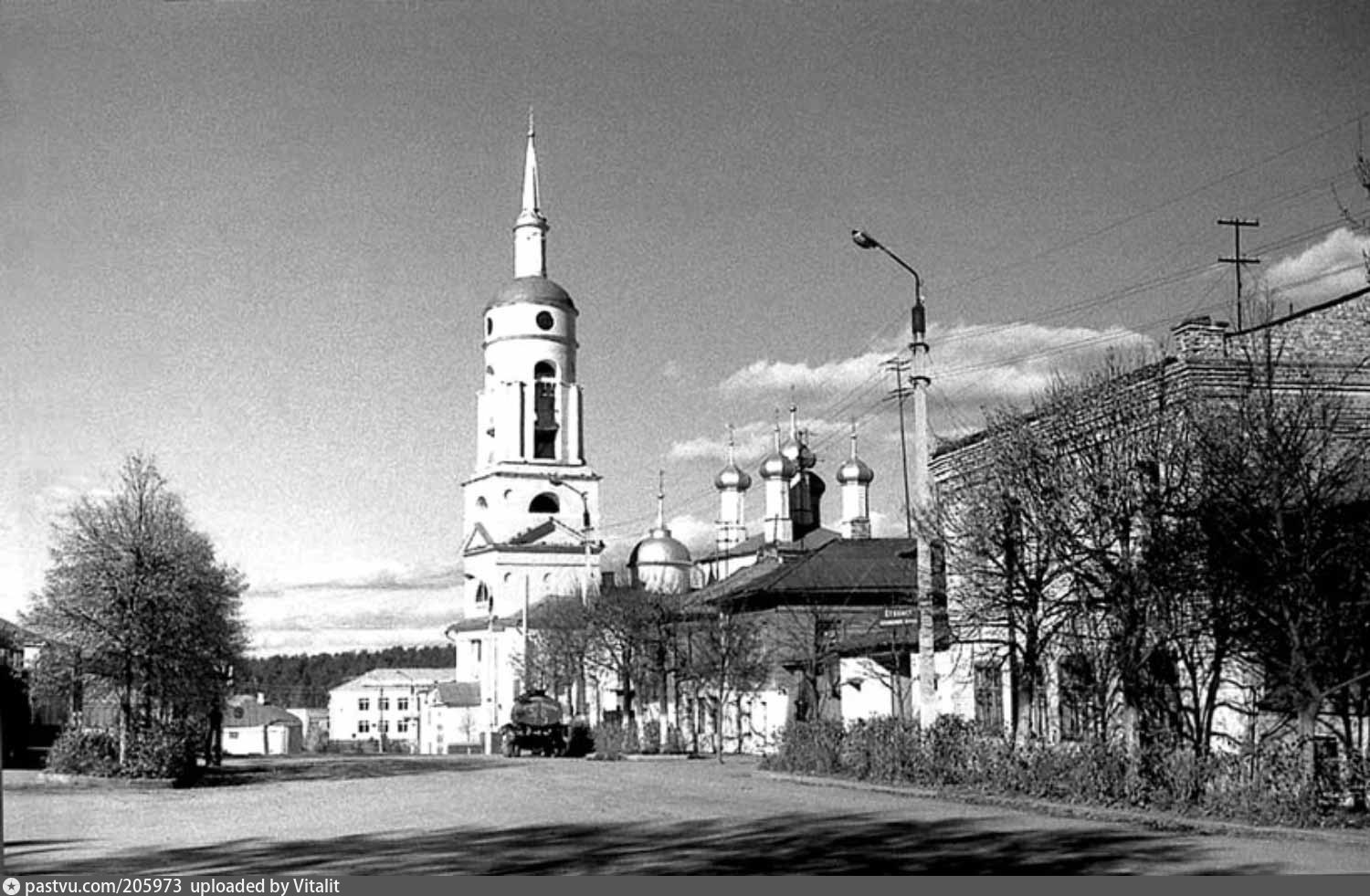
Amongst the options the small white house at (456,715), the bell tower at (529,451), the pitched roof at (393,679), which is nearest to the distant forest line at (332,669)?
the pitched roof at (393,679)

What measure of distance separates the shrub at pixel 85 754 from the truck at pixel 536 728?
17.1 m

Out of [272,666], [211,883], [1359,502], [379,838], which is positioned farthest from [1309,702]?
[272,666]

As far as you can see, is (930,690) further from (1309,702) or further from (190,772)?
(190,772)

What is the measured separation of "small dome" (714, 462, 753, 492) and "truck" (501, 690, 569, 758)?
16106 millimetres

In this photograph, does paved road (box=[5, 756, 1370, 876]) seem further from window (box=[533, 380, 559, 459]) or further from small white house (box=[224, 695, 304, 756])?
small white house (box=[224, 695, 304, 756])

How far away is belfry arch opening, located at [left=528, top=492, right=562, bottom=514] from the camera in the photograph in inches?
1705

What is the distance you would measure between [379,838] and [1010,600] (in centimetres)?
898

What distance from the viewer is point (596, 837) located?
42.3 ft

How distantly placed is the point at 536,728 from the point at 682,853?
91.5 feet

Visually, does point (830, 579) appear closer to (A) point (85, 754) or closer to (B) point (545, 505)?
(B) point (545, 505)

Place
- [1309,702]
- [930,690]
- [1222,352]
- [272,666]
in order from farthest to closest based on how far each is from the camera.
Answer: [272,666]
[930,690]
[1222,352]
[1309,702]

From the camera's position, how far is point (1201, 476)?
16672mm

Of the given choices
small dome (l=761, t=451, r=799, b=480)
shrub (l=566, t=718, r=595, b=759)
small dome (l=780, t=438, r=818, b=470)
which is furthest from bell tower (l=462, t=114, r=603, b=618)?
small dome (l=780, t=438, r=818, b=470)

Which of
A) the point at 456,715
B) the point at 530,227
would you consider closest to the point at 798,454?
the point at 456,715
